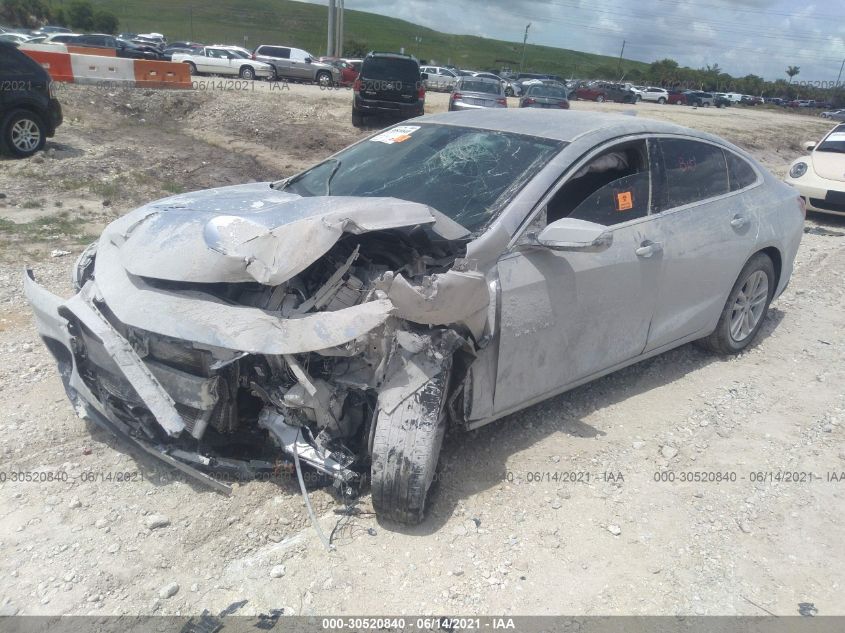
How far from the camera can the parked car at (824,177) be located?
10070mm

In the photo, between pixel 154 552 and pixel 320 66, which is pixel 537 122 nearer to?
pixel 154 552

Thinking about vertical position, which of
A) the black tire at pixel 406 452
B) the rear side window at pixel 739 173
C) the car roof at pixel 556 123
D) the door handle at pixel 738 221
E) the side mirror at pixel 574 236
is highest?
the car roof at pixel 556 123

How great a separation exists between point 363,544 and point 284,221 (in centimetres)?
148

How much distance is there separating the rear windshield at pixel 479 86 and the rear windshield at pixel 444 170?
50.4 feet

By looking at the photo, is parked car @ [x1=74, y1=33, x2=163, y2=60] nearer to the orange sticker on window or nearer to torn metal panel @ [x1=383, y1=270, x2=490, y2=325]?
the orange sticker on window

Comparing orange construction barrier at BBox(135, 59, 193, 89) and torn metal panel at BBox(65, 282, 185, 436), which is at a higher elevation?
orange construction barrier at BBox(135, 59, 193, 89)

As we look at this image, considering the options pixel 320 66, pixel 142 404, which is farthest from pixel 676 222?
pixel 320 66

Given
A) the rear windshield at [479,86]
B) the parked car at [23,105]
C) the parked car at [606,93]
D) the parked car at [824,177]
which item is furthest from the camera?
the parked car at [606,93]

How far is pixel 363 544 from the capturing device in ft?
9.34

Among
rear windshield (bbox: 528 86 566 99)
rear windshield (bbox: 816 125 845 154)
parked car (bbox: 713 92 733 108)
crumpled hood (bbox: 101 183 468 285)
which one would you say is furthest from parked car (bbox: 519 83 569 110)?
parked car (bbox: 713 92 733 108)

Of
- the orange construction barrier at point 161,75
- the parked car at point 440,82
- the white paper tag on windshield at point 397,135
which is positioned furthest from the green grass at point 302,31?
the white paper tag on windshield at point 397,135

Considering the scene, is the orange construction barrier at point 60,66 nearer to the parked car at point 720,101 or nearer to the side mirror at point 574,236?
the side mirror at point 574,236

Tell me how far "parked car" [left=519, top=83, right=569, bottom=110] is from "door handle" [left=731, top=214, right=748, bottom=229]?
17.1 m

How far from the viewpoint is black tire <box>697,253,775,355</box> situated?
462 centimetres
